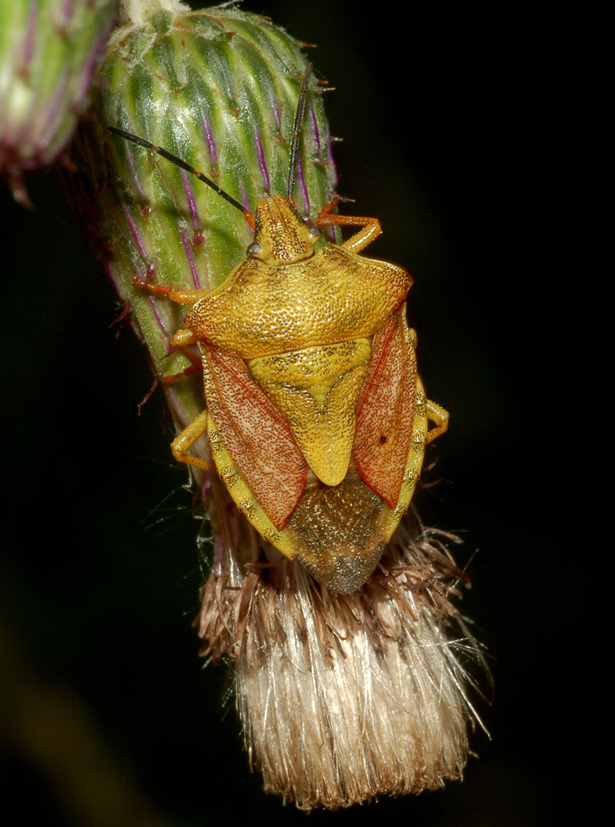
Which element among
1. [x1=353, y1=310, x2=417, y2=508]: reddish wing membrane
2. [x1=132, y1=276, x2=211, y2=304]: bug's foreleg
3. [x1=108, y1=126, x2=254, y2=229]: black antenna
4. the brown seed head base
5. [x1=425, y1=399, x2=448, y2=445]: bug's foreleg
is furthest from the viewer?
[x1=425, y1=399, x2=448, y2=445]: bug's foreleg

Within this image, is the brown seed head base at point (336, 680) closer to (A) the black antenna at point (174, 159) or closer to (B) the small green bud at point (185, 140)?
(B) the small green bud at point (185, 140)

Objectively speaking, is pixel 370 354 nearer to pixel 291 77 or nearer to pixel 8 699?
pixel 291 77

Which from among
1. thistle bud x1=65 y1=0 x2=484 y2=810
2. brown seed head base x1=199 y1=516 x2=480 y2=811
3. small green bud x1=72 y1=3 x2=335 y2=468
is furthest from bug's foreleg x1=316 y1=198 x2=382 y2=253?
brown seed head base x1=199 y1=516 x2=480 y2=811

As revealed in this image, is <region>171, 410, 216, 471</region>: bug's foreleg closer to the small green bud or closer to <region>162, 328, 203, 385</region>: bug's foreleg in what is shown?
<region>162, 328, 203, 385</region>: bug's foreleg

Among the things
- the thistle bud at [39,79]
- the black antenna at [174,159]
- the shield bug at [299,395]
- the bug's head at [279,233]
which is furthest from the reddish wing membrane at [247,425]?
the thistle bud at [39,79]

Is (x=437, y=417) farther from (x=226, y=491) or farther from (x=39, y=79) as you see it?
(x=39, y=79)

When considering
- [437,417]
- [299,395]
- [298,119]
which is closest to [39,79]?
[298,119]

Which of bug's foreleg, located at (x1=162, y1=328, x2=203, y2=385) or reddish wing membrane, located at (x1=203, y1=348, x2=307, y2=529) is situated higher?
bug's foreleg, located at (x1=162, y1=328, x2=203, y2=385)
